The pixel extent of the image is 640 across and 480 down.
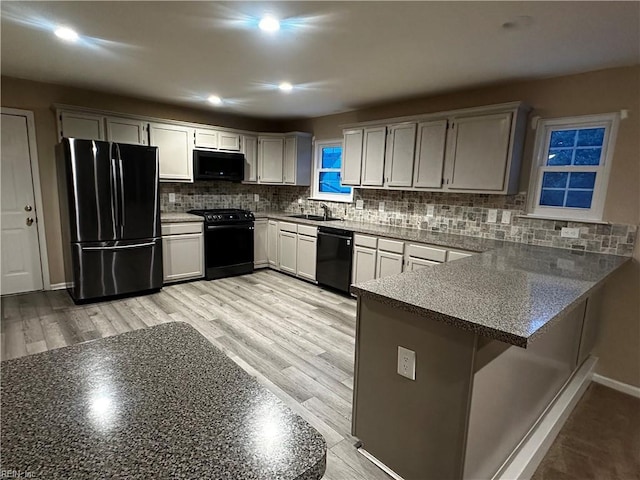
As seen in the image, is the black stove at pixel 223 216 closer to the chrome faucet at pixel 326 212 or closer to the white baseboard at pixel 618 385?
the chrome faucet at pixel 326 212

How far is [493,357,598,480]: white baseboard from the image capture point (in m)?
1.71

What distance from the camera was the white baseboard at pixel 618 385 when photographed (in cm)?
267

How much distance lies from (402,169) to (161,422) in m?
3.62

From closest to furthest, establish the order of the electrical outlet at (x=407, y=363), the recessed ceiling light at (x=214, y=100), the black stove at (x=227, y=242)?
the electrical outlet at (x=407, y=363) < the recessed ceiling light at (x=214, y=100) < the black stove at (x=227, y=242)

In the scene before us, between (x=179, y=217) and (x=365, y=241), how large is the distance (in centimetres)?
246

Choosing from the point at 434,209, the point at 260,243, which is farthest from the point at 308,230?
the point at 434,209

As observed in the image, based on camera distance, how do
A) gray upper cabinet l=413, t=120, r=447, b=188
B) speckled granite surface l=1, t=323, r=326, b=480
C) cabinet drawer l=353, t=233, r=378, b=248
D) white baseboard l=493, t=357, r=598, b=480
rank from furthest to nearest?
cabinet drawer l=353, t=233, r=378, b=248
gray upper cabinet l=413, t=120, r=447, b=188
white baseboard l=493, t=357, r=598, b=480
speckled granite surface l=1, t=323, r=326, b=480

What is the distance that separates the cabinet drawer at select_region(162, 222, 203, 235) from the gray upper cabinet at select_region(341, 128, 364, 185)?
2.06m

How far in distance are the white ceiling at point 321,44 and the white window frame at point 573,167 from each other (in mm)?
402

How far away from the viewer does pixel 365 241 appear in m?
4.06

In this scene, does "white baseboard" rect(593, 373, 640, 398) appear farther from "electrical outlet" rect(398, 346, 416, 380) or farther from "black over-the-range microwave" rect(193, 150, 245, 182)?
"black over-the-range microwave" rect(193, 150, 245, 182)

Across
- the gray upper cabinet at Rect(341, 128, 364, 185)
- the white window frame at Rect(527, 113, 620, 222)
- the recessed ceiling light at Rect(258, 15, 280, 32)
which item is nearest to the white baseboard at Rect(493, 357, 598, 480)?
the white window frame at Rect(527, 113, 620, 222)

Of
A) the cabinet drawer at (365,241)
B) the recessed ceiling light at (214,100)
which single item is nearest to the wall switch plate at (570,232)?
the cabinet drawer at (365,241)

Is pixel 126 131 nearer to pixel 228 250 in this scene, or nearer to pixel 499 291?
pixel 228 250
